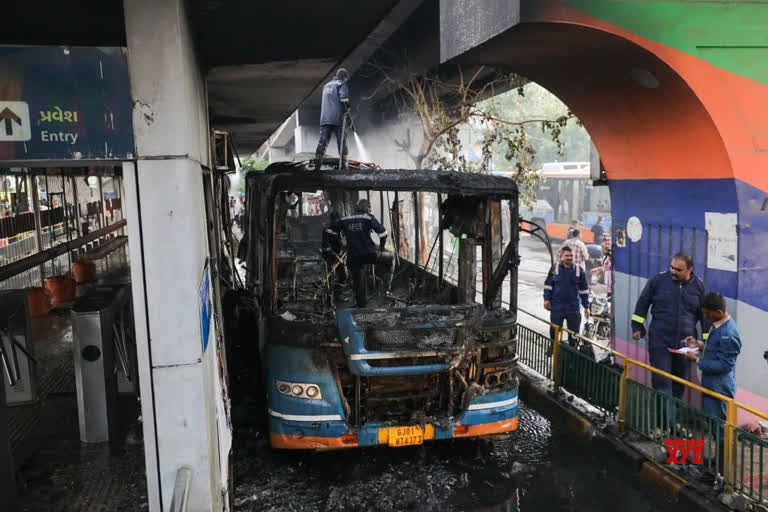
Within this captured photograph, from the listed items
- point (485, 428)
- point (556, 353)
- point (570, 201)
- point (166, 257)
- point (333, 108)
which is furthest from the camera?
point (570, 201)

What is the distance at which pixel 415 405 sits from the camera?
19.6ft

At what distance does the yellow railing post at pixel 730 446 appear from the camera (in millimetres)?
4875

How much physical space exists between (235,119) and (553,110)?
3482cm

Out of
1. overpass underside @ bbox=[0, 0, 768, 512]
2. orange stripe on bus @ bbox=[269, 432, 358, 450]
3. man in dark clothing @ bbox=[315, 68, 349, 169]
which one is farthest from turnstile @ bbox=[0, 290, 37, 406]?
man in dark clothing @ bbox=[315, 68, 349, 169]

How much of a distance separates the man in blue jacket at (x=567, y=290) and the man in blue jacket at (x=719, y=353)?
2.89 meters

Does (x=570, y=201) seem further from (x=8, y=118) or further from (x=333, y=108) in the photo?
(x=8, y=118)

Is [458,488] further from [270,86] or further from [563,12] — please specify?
[270,86]

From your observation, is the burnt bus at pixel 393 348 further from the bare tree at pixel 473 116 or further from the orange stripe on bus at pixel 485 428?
the bare tree at pixel 473 116

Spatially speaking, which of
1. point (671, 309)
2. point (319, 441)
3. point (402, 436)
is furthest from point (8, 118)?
point (671, 309)

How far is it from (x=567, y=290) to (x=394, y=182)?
378 cm

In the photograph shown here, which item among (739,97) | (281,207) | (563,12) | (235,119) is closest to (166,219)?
(281,207)

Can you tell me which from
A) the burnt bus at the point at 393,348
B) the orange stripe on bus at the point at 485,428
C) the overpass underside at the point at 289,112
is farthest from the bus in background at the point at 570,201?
the orange stripe on bus at the point at 485,428

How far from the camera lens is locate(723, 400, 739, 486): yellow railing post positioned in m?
4.88

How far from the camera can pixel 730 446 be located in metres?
4.91
